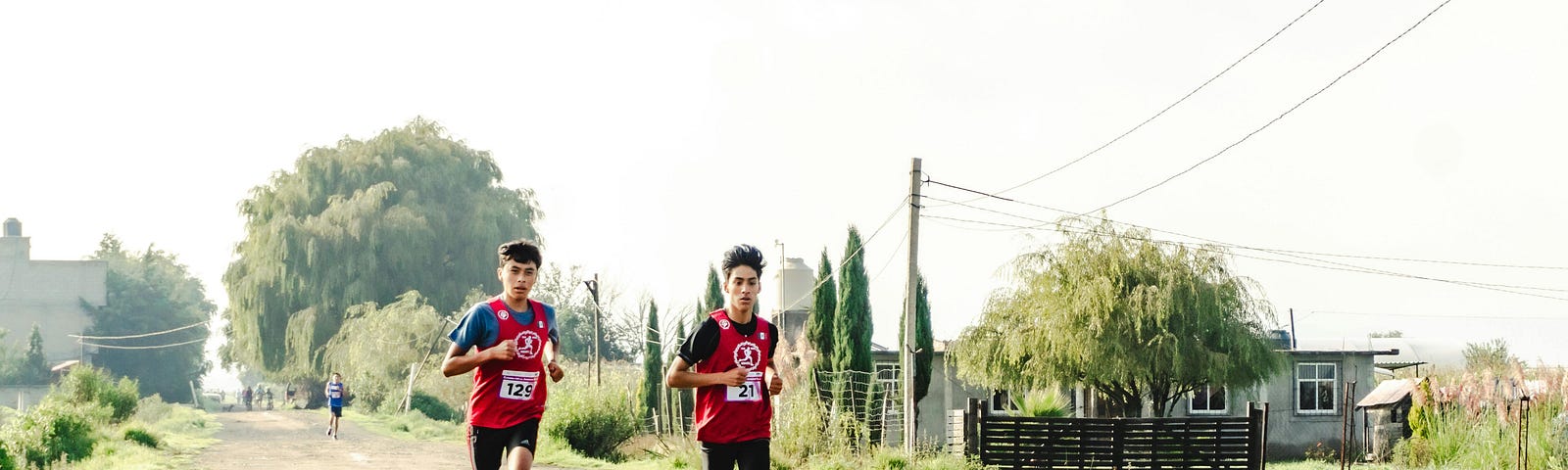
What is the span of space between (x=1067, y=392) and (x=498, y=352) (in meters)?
28.8

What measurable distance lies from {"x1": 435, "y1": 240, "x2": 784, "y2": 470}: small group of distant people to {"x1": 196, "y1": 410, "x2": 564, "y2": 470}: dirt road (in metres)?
14.0

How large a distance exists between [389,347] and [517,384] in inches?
1882

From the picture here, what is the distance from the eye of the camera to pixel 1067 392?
116 feet

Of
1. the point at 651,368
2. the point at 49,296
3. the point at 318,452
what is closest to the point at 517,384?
the point at 318,452

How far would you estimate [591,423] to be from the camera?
89.7 feet

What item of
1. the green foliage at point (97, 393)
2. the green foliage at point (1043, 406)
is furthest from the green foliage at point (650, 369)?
the green foliage at point (1043, 406)

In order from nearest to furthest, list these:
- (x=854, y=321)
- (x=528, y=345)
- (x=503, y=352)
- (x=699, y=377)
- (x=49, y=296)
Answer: (x=503, y=352)
(x=699, y=377)
(x=528, y=345)
(x=854, y=321)
(x=49, y=296)

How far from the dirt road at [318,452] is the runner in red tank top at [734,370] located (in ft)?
47.6

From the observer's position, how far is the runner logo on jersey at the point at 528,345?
26.8 feet

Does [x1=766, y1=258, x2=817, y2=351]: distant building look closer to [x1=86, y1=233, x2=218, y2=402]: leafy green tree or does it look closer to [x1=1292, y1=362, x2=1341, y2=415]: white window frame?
[x1=1292, y1=362, x2=1341, y2=415]: white window frame

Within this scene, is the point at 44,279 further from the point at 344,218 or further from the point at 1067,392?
the point at 1067,392

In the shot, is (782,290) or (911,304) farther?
(782,290)

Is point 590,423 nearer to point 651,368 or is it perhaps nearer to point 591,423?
point 591,423

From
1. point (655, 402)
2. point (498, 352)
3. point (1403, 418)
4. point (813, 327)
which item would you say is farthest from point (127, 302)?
point (498, 352)
